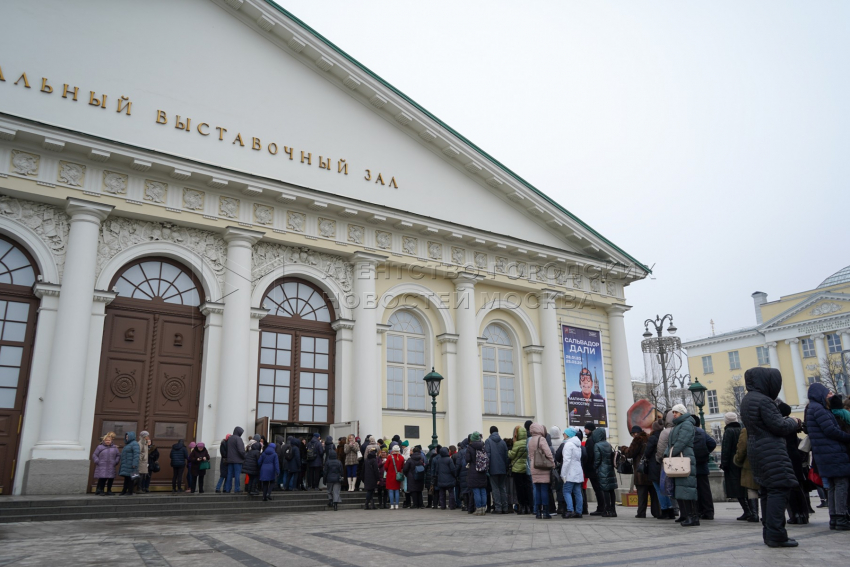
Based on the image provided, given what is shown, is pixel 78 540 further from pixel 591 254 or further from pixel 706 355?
pixel 706 355

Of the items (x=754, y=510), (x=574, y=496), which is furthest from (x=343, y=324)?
(x=754, y=510)

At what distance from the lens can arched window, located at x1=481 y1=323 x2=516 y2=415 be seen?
21.9 m

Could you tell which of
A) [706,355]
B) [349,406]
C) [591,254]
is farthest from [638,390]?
[349,406]

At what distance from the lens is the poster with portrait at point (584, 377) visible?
22812mm

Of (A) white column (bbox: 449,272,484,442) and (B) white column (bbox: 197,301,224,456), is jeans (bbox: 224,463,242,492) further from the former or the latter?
(A) white column (bbox: 449,272,484,442)

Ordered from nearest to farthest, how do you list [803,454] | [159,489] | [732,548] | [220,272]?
[732,548]
[803,454]
[159,489]
[220,272]

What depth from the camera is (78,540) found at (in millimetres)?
7934

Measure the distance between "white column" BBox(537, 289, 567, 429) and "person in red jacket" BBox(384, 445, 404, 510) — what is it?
8.96 m

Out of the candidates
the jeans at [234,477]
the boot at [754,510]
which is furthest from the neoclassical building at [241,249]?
the boot at [754,510]

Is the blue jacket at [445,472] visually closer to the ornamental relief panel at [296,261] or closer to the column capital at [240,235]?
the ornamental relief panel at [296,261]

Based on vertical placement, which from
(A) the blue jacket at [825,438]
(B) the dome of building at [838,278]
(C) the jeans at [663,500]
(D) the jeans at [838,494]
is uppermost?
(B) the dome of building at [838,278]

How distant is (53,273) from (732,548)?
14511 mm

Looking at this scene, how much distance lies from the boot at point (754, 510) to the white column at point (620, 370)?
47.7ft

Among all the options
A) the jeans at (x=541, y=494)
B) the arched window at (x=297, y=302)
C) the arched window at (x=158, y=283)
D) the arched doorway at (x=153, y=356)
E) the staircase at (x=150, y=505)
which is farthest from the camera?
the arched window at (x=297, y=302)
